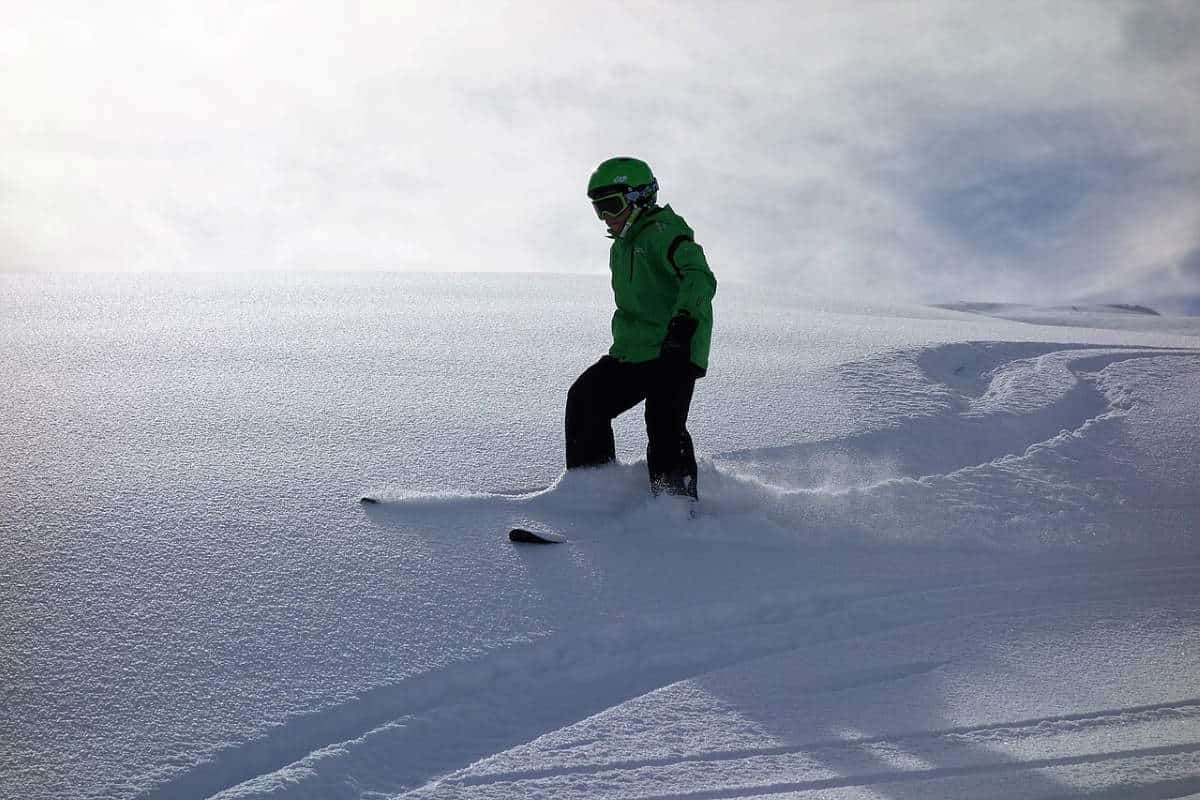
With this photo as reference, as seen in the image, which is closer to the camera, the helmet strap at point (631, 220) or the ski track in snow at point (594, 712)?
the ski track in snow at point (594, 712)

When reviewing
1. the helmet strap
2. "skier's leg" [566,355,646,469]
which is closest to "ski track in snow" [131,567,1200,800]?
"skier's leg" [566,355,646,469]

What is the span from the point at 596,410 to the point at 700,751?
222 cm

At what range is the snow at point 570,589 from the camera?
2.52 meters

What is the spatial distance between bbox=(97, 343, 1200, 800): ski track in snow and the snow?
0.04 ft

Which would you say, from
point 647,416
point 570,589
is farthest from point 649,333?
point 570,589

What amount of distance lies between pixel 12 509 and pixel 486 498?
1909mm

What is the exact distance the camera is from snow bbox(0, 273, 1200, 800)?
2521 millimetres

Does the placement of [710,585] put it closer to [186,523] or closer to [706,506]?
[706,506]

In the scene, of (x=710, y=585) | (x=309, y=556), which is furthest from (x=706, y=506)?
(x=309, y=556)

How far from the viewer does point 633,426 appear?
5.56 meters

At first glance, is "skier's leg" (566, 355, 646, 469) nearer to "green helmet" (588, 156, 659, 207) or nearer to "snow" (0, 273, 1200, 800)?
"snow" (0, 273, 1200, 800)

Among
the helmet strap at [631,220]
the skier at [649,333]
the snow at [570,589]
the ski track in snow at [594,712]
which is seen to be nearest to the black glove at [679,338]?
the skier at [649,333]

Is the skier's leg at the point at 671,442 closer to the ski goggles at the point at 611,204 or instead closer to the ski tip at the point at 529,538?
the ski tip at the point at 529,538

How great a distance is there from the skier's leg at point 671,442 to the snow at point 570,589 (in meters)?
0.15
